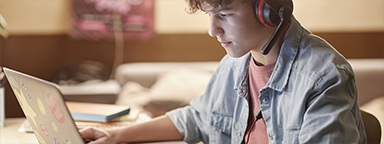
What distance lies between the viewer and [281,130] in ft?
4.60

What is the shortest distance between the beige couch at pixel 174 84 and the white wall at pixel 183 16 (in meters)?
0.25

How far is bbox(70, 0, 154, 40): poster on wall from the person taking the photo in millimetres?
3314

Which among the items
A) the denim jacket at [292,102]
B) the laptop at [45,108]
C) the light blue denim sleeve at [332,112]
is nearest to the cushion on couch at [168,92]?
the denim jacket at [292,102]

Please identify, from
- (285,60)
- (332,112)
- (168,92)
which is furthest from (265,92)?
(168,92)

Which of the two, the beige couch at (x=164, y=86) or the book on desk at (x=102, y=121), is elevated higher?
the book on desk at (x=102, y=121)

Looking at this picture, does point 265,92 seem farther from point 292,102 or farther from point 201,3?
point 201,3

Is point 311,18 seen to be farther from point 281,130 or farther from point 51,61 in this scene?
point 281,130

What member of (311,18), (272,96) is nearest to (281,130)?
(272,96)

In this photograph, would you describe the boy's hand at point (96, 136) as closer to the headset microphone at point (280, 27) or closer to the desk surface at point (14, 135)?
the desk surface at point (14, 135)

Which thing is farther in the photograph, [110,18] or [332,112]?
[110,18]

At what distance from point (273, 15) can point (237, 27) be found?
0.09 meters

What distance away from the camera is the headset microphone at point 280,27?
1355mm

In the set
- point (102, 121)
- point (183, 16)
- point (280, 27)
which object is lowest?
point (183, 16)

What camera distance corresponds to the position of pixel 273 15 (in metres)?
1.35
